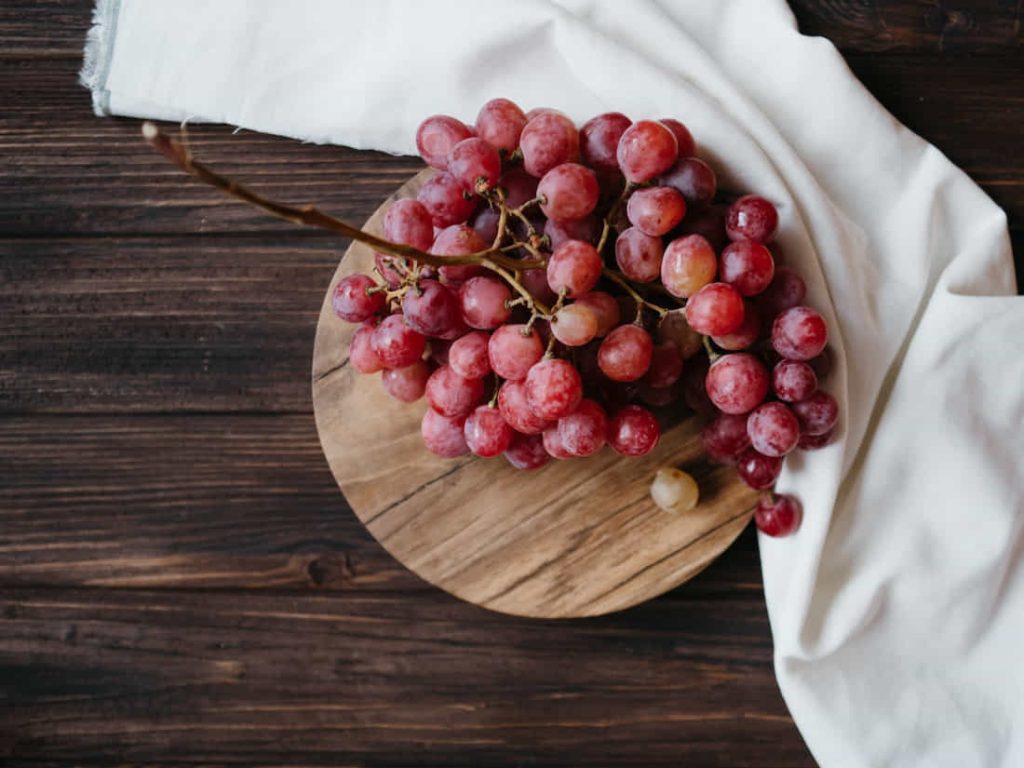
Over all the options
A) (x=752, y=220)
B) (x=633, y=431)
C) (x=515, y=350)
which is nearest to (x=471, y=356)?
(x=515, y=350)

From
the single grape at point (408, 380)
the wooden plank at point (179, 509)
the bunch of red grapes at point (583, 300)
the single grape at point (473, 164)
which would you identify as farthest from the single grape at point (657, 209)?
the wooden plank at point (179, 509)

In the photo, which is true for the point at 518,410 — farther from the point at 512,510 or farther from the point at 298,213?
the point at 298,213

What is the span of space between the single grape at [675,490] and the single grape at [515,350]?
0.21m

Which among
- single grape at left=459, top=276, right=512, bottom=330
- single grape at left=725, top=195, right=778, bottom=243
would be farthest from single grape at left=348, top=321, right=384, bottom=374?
single grape at left=725, top=195, right=778, bottom=243

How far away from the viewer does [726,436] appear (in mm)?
792

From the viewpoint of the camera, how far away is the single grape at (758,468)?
31.8 inches

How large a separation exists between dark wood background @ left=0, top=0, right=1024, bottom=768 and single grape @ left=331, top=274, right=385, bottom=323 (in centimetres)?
→ 21

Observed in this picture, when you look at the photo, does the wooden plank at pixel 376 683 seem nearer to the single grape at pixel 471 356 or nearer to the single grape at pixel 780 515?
the single grape at pixel 780 515

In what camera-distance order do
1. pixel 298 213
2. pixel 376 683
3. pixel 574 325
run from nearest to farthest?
1. pixel 298 213
2. pixel 574 325
3. pixel 376 683

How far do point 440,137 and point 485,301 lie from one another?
0.55 ft

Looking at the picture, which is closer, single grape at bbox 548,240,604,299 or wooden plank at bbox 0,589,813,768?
single grape at bbox 548,240,604,299

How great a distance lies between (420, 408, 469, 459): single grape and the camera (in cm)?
79

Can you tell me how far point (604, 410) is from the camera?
767mm

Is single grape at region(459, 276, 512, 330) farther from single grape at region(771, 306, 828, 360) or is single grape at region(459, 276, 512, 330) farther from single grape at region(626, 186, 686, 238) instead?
single grape at region(771, 306, 828, 360)
